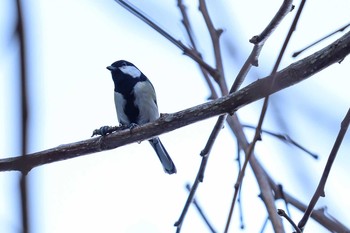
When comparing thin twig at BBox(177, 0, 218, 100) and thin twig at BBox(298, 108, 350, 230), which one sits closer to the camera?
thin twig at BBox(298, 108, 350, 230)

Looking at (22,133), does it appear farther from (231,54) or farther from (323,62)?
(323,62)

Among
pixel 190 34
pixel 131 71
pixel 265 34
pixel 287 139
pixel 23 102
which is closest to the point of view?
pixel 23 102

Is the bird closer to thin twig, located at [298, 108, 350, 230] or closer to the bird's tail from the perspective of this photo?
the bird's tail

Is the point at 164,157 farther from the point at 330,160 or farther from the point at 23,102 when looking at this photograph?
the point at 23,102

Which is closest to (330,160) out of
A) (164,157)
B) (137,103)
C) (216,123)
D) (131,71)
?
(216,123)

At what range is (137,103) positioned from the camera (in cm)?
375

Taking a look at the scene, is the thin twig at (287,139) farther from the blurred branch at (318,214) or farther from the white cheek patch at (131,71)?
the white cheek patch at (131,71)

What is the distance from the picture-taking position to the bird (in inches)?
147

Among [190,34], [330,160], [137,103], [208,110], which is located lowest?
[330,160]

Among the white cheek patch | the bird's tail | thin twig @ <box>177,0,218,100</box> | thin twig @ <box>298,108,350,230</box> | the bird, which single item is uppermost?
the white cheek patch

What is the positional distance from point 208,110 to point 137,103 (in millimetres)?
1840

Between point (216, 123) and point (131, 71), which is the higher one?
point (131, 71)

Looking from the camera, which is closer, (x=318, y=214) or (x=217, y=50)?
(x=318, y=214)

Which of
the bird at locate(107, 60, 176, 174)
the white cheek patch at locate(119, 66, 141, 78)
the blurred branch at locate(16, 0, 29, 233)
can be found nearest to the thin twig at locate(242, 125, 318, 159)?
the blurred branch at locate(16, 0, 29, 233)
